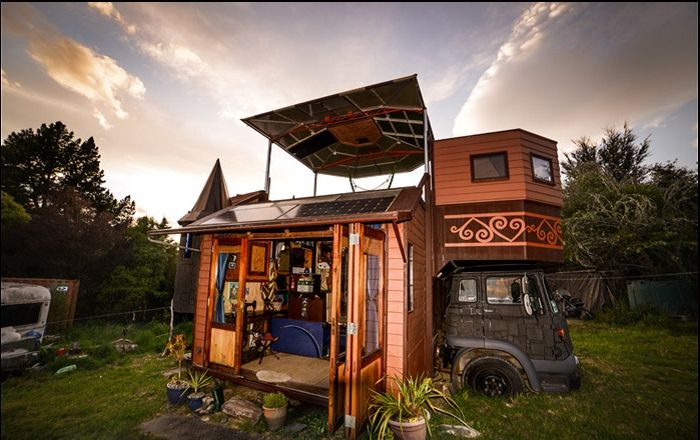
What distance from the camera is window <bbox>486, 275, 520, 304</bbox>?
6.69 m

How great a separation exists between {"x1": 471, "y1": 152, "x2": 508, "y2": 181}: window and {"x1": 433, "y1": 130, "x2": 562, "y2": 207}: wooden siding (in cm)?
12

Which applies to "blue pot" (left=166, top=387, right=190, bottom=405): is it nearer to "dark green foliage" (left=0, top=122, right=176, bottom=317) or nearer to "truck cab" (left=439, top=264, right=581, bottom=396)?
"dark green foliage" (left=0, top=122, right=176, bottom=317)

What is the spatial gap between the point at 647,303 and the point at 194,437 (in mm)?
21006

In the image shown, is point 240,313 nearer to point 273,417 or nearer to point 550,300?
point 273,417

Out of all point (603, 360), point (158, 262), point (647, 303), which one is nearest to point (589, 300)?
point (647, 303)

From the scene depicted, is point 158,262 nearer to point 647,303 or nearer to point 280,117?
point 280,117

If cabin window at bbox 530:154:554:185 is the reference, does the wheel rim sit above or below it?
below

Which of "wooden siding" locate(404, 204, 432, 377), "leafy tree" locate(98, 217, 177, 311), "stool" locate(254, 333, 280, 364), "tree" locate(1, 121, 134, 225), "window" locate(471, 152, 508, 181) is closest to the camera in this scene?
"tree" locate(1, 121, 134, 225)

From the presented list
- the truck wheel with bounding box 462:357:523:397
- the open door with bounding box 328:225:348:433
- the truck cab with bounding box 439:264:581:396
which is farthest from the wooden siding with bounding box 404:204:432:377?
the open door with bounding box 328:225:348:433

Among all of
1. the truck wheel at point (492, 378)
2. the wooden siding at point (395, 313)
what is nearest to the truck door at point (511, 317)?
the truck wheel at point (492, 378)

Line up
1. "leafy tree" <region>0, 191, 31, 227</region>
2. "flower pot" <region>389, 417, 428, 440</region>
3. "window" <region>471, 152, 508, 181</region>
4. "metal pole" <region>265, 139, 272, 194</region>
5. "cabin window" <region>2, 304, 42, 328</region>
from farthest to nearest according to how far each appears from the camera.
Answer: "metal pole" <region>265, 139, 272, 194</region> < "window" <region>471, 152, 508, 181</region> < "flower pot" <region>389, 417, 428, 440</region> < "leafy tree" <region>0, 191, 31, 227</region> < "cabin window" <region>2, 304, 42, 328</region>

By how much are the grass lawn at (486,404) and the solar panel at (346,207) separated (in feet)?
13.3

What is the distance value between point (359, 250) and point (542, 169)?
625 cm

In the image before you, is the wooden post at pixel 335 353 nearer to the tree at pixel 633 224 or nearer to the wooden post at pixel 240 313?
the wooden post at pixel 240 313
